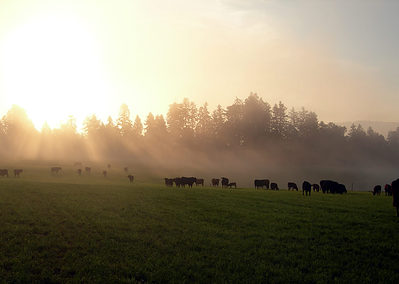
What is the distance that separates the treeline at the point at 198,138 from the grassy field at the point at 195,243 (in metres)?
76.0

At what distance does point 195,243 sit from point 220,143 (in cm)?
9005

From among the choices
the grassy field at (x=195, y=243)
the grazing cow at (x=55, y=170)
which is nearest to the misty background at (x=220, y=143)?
the grazing cow at (x=55, y=170)

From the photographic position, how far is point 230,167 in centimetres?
9544

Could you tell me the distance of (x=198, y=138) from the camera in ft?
347

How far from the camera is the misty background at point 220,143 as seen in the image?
9956 centimetres

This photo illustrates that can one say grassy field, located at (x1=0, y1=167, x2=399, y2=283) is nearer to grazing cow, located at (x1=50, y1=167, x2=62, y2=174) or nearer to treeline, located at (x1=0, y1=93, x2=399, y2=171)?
grazing cow, located at (x1=50, y1=167, x2=62, y2=174)

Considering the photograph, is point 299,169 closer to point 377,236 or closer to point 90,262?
point 377,236

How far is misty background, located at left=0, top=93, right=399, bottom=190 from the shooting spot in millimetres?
99562

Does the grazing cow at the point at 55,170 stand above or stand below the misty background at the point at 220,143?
below

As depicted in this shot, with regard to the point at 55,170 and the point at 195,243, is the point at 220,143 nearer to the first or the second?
the point at 55,170

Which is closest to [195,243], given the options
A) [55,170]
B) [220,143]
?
[55,170]

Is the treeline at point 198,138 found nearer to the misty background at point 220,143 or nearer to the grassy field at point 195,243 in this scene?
the misty background at point 220,143

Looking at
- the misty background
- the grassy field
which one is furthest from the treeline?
the grassy field

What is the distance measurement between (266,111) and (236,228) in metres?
91.5
